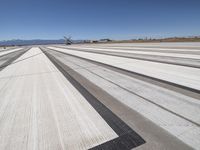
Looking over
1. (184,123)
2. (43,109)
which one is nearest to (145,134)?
(184,123)

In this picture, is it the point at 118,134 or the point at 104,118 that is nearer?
the point at 118,134

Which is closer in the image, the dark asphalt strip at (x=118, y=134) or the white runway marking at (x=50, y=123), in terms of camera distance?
the dark asphalt strip at (x=118, y=134)

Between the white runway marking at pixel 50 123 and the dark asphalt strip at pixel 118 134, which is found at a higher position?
A: the dark asphalt strip at pixel 118 134

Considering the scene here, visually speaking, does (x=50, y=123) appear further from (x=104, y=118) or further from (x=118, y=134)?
(x=118, y=134)

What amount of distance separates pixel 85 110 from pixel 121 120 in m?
0.84

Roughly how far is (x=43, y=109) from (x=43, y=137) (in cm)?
113

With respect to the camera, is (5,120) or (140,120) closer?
(140,120)

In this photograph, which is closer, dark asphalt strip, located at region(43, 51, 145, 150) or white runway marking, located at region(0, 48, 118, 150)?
dark asphalt strip, located at region(43, 51, 145, 150)

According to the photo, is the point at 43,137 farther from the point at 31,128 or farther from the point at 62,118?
the point at 62,118

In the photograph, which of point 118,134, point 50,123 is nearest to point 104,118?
point 118,134

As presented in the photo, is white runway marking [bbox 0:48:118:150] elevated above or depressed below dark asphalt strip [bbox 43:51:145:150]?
below

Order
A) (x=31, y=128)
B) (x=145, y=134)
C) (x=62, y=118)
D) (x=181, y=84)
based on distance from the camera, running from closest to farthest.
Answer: (x=145, y=134)
(x=31, y=128)
(x=62, y=118)
(x=181, y=84)

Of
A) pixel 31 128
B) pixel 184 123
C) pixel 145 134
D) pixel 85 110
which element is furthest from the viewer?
pixel 85 110

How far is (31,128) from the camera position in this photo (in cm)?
279
